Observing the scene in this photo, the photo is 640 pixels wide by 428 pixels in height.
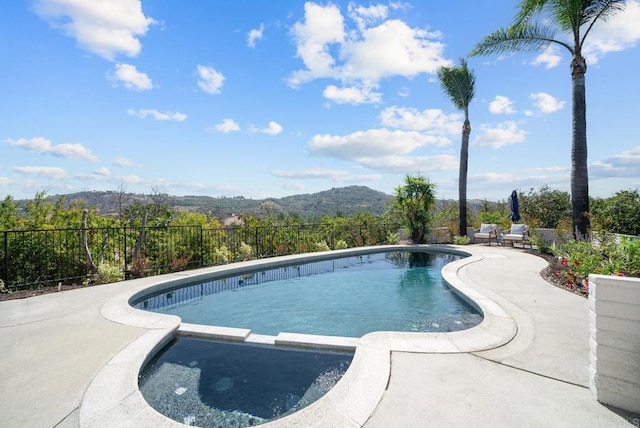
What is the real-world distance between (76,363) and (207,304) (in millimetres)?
2913

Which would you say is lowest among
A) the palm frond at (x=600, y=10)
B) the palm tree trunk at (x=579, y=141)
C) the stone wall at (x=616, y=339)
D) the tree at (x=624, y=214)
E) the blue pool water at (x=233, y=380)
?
the blue pool water at (x=233, y=380)

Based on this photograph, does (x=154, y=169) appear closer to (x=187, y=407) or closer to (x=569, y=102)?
(x=187, y=407)

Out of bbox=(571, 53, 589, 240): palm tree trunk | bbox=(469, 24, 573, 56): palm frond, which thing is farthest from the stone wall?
bbox=(469, 24, 573, 56): palm frond

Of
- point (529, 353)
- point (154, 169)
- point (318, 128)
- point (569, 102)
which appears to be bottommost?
point (529, 353)

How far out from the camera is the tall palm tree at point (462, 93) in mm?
14367

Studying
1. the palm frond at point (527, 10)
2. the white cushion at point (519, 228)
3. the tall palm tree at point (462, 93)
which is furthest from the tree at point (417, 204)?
the palm frond at point (527, 10)

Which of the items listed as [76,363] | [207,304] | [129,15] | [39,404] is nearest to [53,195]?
[129,15]

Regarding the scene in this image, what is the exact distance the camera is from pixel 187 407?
256 centimetres

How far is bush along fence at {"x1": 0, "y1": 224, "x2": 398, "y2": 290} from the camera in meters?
6.27

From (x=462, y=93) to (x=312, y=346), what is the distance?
15129 mm

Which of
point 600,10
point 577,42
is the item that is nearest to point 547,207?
point 577,42

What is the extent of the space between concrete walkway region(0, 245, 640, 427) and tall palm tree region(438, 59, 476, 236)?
10.8 meters

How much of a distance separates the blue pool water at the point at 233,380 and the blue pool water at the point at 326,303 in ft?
3.49

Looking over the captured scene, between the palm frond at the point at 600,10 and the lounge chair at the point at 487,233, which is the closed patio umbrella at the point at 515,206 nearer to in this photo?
the lounge chair at the point at 487,233
